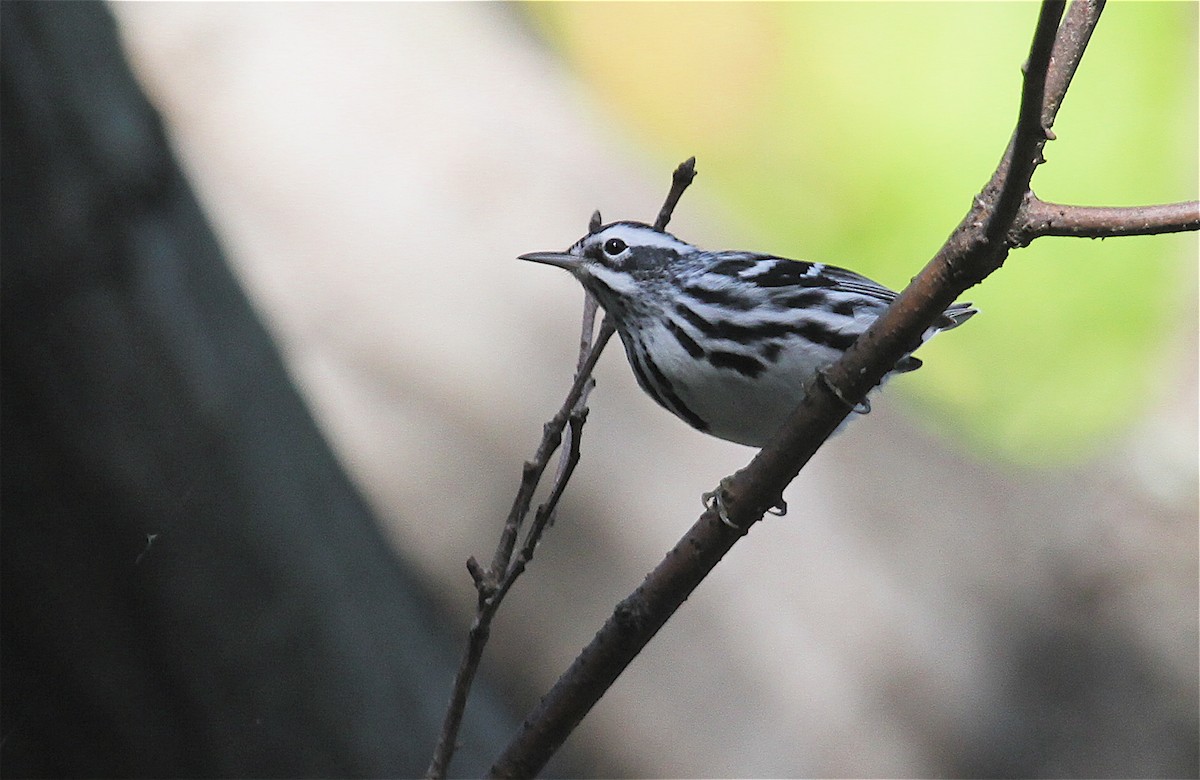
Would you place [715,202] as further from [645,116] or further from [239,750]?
[239,750]

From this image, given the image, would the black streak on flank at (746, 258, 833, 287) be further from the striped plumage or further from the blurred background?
the blurred background

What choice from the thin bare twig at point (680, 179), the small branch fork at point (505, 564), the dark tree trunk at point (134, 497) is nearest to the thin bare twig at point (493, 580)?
the small branch fork at point (505, 564)

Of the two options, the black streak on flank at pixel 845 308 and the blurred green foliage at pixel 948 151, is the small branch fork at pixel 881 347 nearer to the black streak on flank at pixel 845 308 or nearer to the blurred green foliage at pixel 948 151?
the black streak on flank at pixel 845 308

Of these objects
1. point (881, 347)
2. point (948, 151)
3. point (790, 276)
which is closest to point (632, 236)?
point (790, 276)

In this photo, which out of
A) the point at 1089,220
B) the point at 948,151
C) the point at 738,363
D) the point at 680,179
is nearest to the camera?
the point at 1089,220

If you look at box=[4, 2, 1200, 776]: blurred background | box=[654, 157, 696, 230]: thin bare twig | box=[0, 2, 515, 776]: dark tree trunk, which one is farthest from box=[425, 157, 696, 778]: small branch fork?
box=[4, 2, 1200, 776]: blurred background

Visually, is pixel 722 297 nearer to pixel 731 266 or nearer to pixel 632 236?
pixel 731 266
